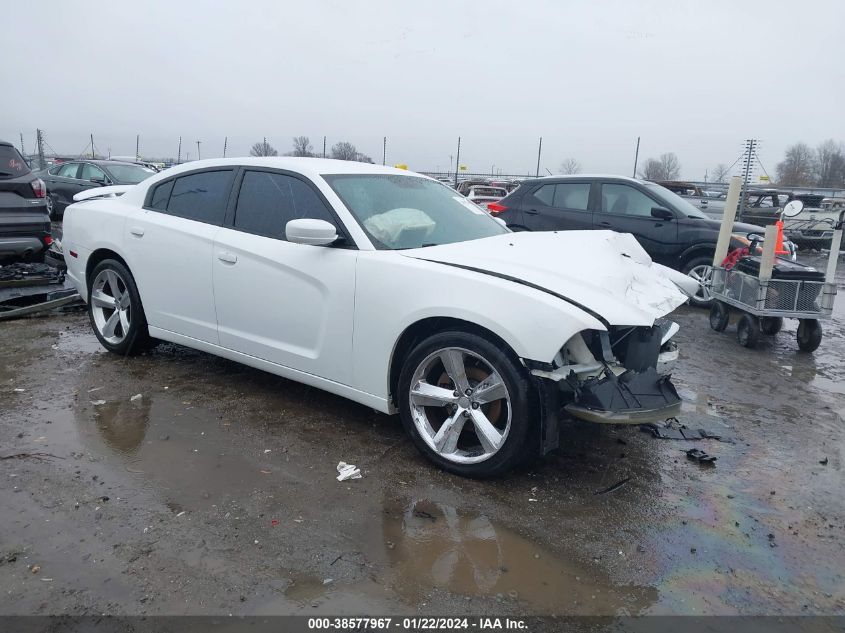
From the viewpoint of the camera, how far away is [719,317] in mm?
7266

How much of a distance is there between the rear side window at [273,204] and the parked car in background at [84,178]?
10.2 m

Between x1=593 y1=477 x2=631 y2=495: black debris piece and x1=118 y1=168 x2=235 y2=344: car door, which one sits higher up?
x1=118 y1=168 x2=235 y2=344: car door

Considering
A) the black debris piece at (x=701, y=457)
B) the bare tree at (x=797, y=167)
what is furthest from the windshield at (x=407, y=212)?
the bare tree at (x=797, y=167)

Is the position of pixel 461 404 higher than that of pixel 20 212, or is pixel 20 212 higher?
pixel 20 212

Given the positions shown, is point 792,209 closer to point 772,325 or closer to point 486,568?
point 772,325

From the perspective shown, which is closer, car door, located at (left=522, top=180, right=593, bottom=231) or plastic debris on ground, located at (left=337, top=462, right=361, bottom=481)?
plastic debris on ground, located at (left=337, top=462, right=361, bottom=481)

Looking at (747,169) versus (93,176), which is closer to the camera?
(93,176)

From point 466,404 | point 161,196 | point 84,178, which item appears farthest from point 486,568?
point 84,178

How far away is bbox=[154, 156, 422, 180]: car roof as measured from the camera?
165 inches

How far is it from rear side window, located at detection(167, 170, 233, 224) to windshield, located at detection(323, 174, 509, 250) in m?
0.91

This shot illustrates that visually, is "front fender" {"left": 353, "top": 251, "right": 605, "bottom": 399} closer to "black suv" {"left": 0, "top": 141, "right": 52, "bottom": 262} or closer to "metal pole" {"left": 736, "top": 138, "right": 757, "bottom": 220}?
"black suv" {"left": 0, "top": 141, "right": 52, "bottom": 262}

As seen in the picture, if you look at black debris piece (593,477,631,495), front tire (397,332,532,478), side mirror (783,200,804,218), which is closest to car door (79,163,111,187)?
front tire (397,332,532,478)

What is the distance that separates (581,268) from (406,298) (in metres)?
0.99

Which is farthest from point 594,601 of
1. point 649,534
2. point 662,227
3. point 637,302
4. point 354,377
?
point 662,227
